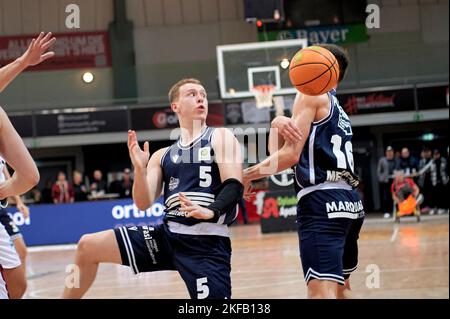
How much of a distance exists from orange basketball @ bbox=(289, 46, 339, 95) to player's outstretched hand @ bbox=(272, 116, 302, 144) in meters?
0.20

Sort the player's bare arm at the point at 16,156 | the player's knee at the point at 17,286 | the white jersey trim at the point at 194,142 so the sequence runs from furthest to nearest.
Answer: the player's knee at the point at 17,286
the white jersey trim at the point at 194,142
the player's bare arm at the point at 16,156

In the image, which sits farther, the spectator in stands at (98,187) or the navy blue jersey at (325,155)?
the spectator in stands at (98,187)

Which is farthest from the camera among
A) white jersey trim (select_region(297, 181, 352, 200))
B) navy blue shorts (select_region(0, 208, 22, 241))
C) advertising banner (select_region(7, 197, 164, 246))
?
advertising banner (select_region(7, 197, 164, 246))

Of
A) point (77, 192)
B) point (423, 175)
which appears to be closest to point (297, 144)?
point (77, 192)

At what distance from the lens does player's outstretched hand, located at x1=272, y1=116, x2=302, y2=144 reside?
438cm

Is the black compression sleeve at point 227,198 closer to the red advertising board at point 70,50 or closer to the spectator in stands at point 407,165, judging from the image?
the red advertising board at point 70,50

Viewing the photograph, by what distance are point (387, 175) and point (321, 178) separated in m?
14.4

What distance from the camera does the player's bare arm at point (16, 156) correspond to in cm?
361

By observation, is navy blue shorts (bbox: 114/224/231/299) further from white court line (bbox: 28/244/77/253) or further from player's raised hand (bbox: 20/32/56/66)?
white court line (bbox: 28/244/77/253)

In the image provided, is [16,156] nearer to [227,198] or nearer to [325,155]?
[227,198]

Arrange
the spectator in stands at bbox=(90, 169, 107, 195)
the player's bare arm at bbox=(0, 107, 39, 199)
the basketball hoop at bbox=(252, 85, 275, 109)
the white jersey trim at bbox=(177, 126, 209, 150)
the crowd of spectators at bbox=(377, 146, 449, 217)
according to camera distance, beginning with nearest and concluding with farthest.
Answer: the player's bare arm at bbox=(0, 107, 39, 199) < the white jersey trim at bbox=(177, 126, 209, 150) < the basketball hoop at bbox=(252, 85, 275, 109) < the spectator in stands at bbox=(90, 169, 107, 195) < the crowd of spectators at bbox=(377, 146, 449, 217)

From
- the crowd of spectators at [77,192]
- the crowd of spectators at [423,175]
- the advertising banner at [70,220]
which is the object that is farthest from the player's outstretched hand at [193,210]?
the crowd of spectators at [423,175]

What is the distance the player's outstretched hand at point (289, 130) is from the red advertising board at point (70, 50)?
6.31ft

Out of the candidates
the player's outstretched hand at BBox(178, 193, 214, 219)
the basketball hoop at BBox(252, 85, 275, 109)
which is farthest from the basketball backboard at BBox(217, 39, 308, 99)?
the player's outstretched hand at BBox(178, 193, 214, 219)
